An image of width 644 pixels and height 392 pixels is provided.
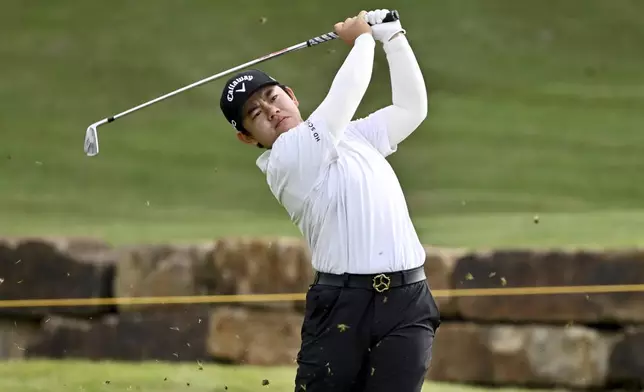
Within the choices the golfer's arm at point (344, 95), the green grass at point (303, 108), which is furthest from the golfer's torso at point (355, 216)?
the green grass at point (303, 108)

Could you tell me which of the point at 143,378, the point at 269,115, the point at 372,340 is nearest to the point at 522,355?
the point at 143,378

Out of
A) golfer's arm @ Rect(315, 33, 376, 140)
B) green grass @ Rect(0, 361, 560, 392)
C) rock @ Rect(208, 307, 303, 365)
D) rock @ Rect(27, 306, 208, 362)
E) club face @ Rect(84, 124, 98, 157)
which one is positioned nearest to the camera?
golfer's arm @ Rect(315, 33, 376, 140)

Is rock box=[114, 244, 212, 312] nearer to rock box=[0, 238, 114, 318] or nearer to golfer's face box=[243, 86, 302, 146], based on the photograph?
rock box=[0, 238, 114, 318]

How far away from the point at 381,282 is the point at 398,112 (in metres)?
0.54

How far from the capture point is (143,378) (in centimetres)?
552

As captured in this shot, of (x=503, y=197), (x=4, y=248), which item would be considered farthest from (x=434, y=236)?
(x=4, y=248)

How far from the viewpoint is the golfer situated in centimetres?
296

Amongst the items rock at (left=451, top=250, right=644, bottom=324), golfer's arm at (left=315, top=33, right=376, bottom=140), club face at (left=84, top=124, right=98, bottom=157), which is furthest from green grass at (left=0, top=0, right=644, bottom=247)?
golfer's arm at (left=315, top=33, right=376, bottom=140)

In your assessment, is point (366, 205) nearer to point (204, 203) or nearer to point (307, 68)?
point (204, 203)

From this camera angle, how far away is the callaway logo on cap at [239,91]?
3113 millimetres

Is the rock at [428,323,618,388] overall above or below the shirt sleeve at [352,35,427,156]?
below

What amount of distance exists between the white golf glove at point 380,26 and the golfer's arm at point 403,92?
26 millimetres

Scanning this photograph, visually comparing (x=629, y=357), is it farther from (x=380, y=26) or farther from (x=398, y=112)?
(x=380, y=26)

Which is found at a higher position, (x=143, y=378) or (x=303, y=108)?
(x=303, y=108)
